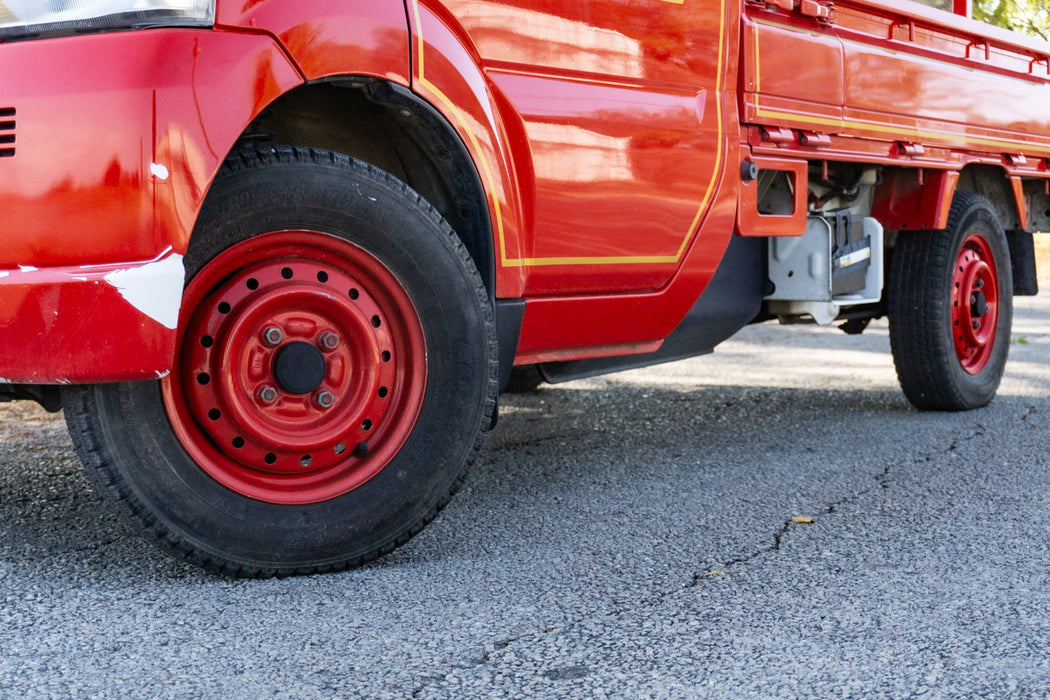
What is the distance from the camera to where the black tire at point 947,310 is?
4.51m

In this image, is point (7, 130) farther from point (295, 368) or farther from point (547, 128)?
point (547, 128)

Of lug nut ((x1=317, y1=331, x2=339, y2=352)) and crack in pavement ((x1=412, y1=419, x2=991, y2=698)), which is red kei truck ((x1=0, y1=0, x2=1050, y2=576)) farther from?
crack in pavement ((x1=412, y1=419, x2=991, y2=698))

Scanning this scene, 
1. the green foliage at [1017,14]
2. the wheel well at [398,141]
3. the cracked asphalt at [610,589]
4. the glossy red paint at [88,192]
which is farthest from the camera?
the green foliage at [1017,14]

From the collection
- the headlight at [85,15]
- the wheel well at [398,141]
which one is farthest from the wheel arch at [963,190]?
the headlight at [85,15]

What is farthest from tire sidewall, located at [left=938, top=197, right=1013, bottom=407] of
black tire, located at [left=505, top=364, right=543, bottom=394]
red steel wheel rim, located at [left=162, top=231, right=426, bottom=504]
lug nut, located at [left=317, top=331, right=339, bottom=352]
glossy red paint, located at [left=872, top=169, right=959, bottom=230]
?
lug nut, located at [left=317, top=331, right=339, bottom=352]

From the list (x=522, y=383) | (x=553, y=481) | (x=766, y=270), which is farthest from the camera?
(x=522, y=383)

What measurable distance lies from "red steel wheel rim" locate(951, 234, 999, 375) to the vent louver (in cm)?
367

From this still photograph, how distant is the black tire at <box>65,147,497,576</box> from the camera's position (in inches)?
87.5

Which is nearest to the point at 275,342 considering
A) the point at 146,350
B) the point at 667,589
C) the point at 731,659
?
the point at 146,350

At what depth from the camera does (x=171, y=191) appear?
210cm

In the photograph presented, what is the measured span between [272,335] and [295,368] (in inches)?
3.3

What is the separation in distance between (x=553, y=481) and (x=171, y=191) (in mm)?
1649

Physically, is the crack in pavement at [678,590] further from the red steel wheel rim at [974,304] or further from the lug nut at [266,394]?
the red steel wheel rim at [974,304]

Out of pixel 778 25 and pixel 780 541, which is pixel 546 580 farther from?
pixel 778 25
